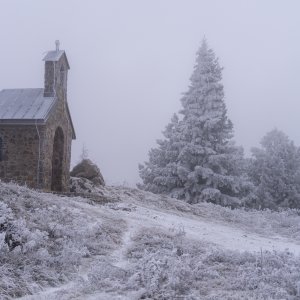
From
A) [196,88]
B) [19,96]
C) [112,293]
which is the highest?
[196,88]

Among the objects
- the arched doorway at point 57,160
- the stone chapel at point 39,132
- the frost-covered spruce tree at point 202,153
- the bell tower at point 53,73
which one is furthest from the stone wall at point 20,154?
the frost-covered spruce tree at point 202,153

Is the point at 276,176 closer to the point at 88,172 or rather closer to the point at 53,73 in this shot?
the point at 88,172

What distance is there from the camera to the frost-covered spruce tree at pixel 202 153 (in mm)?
29703

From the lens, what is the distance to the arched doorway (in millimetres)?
24516

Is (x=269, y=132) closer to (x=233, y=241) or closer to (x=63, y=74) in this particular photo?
(x=63, y=74)

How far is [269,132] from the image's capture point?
39875 millimetres

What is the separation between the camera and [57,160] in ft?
82.0

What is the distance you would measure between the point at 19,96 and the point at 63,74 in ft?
8.95

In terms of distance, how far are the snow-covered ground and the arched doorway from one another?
692cm

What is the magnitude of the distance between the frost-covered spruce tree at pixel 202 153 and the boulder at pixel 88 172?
16.8 ft

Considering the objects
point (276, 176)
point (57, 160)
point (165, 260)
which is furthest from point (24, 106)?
point (276, 176)

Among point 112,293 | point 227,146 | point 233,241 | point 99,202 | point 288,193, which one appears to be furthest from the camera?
point 288,193

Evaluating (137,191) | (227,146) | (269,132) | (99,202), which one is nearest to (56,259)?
(99,202)

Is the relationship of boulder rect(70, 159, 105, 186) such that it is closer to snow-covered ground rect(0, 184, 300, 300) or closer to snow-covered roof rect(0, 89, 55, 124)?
snow-covered roof rect(0, 89, 55, 124)
